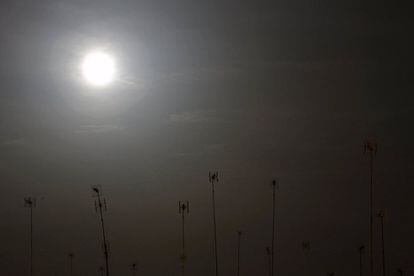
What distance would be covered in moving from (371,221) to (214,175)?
1558cm

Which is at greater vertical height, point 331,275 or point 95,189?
point 95,189

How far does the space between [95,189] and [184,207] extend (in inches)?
316

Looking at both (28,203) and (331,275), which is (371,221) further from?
(28,203)

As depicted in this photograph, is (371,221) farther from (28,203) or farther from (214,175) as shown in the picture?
(28,203)

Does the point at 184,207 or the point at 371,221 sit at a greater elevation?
the point at 184,207

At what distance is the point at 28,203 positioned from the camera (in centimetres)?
2188

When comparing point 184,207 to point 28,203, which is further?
point 184,207

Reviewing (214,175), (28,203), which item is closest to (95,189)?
(28,203)

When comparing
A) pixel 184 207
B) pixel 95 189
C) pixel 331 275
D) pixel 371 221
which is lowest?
pixel 331 275

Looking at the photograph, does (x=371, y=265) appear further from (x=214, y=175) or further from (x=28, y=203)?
(x=28, y=203)

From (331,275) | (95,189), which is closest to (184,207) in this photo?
(95,189)

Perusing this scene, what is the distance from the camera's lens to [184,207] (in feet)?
76.5

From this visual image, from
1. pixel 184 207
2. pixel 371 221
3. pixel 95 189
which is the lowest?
pixel 371 221

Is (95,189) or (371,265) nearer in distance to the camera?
(95,189)
